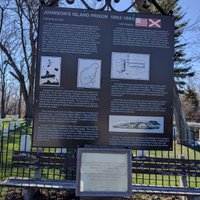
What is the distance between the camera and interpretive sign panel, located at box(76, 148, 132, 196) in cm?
383

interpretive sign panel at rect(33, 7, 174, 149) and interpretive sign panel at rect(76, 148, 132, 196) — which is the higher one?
interpretive sign panel at rect(33, 7, 174, 149)

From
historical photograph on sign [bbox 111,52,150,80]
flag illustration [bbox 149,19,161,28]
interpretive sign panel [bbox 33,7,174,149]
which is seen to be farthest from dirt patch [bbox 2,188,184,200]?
flag illustration [bbox 149,19,161,28]

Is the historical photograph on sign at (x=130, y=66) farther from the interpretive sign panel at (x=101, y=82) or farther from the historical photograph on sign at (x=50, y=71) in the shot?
the historical photograph on sign at (x=50, y=71)

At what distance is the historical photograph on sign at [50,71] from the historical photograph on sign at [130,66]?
0.81 meters

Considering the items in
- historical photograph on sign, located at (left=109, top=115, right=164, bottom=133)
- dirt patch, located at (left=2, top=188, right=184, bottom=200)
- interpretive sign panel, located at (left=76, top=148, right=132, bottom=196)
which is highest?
historical photograph on sign, located at (left=109, top=115, right=164, bottom=133)

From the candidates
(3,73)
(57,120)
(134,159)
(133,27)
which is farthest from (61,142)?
(3,73)

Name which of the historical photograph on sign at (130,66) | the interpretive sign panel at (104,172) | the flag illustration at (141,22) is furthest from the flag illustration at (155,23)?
the interpretive sign panel at (104,172)

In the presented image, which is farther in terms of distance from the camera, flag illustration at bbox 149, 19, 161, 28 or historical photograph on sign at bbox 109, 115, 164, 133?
flag illustration at bbox 149, 19, 161, 28

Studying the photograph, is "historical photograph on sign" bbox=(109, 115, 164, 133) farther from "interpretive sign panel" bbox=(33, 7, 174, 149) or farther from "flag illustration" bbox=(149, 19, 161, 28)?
"flag illustration" bbox=(149, 19, 161, 28)

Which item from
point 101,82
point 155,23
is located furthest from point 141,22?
point 101,82

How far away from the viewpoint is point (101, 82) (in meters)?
4.29

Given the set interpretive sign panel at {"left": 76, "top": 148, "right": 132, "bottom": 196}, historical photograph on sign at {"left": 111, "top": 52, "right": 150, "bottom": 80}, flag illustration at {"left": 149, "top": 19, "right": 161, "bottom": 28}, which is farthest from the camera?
flag illustration at {"left": 149, "top": 19, "right": 161, "bottom": 28}

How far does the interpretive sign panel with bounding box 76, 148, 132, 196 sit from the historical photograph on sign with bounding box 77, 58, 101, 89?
956mm

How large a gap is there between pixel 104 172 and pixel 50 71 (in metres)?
1.64
